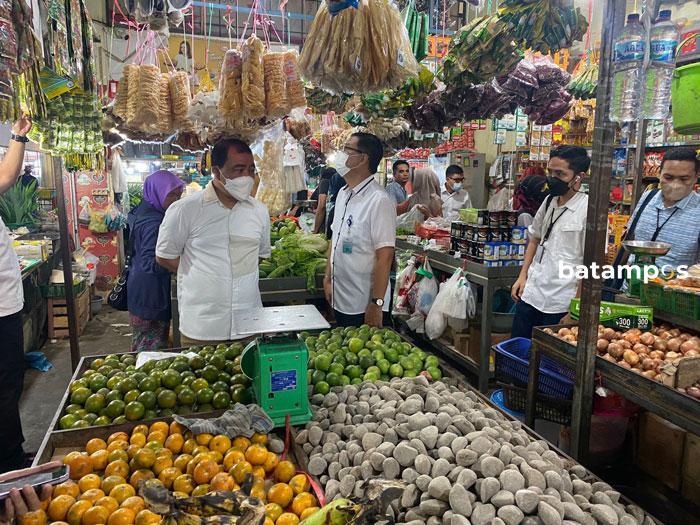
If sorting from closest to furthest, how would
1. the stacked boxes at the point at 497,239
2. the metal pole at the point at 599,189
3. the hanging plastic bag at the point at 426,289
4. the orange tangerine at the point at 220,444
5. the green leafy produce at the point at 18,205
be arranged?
1. the orange tangerine at the point at 220,444
2. the metal pole at the point at 599,189
3. the stacked boxes at the point at 497,239
4. the hanging plastic bag at the point at 426,289
5. the green leafy produce at the point at 18,205

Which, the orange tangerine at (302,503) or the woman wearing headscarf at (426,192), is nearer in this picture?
the orange tangerine at (302,503)

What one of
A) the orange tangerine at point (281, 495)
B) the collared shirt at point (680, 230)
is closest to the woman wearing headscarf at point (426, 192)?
the collared shirt at point (680, 230)

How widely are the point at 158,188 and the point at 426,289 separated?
2.71 meters

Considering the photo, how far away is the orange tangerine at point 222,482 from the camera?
1.54 meters

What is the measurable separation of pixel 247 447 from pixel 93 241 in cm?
743

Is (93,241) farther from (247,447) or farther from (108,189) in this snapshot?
(247,447)

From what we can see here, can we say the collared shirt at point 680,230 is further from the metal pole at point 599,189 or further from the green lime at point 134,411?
the green lime at point 134,411

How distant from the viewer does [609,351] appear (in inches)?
101

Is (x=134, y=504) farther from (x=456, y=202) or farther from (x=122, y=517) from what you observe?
(x=456, y=202)

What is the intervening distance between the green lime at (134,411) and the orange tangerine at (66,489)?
0.44 metres

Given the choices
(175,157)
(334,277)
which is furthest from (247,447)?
(175,157)

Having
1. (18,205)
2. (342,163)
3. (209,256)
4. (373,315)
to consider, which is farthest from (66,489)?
(18,205)

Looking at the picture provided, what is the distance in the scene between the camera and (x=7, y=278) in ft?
9.61

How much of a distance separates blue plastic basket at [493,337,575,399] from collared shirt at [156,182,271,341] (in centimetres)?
164
